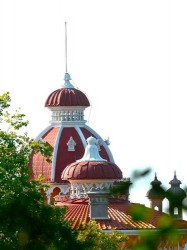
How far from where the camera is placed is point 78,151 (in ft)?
304

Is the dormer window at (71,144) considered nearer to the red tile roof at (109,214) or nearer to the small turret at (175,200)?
the red tile roof at (109,214)

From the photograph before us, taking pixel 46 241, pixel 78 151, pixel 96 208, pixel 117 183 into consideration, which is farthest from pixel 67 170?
pixel 117 183

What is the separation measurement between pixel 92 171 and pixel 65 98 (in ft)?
78.0

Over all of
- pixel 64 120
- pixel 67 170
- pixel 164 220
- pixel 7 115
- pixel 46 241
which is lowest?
pixel 164 220

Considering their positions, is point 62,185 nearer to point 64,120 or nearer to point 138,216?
point 64,120

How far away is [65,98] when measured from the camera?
94.5 m

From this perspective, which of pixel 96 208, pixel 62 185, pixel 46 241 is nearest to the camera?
pixel 46 241

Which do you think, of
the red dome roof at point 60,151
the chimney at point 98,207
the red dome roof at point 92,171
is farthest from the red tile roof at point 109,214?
the red dome roof at point 60,151

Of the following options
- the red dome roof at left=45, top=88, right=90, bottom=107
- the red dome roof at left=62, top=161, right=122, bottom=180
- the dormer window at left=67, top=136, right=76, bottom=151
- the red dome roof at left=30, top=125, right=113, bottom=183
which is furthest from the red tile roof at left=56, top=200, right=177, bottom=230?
the red dome roof at left=45, top=88, right=90, bottom=107

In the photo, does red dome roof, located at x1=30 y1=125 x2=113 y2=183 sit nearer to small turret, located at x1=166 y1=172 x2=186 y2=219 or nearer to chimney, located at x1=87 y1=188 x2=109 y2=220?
chimney, located at x1=87 y1=188 x2=109 y2=220

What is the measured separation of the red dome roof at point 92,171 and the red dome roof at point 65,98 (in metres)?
21.7

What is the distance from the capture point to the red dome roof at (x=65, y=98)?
94.4m

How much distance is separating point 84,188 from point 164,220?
6548 cm

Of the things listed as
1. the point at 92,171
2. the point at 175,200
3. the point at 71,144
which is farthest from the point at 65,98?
the point at 175,200
